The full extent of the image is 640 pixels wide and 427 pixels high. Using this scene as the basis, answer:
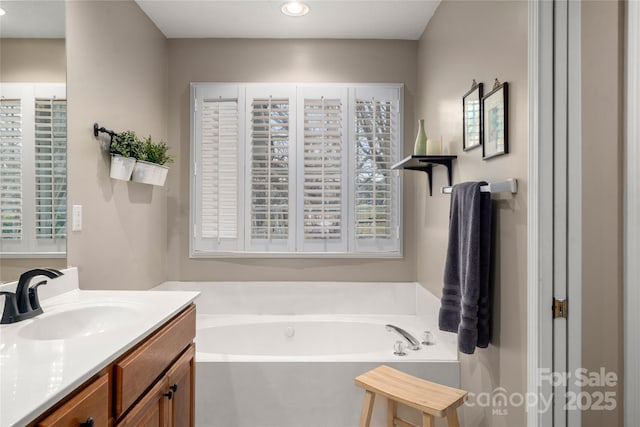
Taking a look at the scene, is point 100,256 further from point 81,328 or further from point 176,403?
point 176,403

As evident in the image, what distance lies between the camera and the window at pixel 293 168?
2840 millimetres

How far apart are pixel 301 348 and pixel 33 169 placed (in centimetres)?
197

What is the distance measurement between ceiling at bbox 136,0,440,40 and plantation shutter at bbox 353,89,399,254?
0.45 metres

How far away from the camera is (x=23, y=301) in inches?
51.7

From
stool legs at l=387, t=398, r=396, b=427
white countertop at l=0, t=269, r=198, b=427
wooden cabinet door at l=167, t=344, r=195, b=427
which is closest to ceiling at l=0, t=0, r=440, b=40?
white countertop at l=0, t=269, r=198, b=427

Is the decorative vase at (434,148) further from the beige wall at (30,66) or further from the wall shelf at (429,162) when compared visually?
the beige wall at (30,66)

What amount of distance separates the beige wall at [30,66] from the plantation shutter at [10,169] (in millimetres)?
94

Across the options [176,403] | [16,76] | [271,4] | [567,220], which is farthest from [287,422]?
[271,4]

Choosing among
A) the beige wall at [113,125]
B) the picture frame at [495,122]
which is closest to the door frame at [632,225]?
the picture frame at [495,122]

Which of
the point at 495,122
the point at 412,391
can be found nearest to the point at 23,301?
the point at 412,391

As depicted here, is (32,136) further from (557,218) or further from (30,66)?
(557,218)

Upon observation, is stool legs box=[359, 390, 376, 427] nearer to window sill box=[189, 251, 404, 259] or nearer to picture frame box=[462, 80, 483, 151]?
window sill box=[189, 251, 404, 259]

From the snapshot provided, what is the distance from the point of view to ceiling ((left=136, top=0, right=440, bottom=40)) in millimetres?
2412

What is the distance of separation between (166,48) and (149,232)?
141cm
